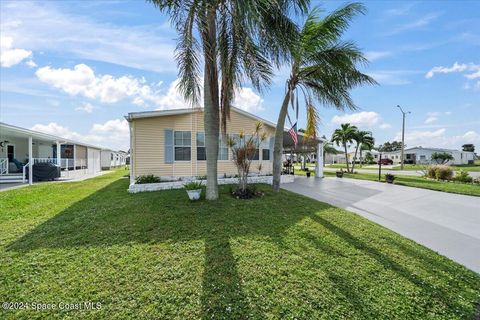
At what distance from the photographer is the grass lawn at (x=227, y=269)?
2.78m

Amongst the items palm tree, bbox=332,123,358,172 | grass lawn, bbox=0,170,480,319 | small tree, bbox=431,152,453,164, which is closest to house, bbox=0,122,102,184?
grass lawn, bbox=0,170,480,319

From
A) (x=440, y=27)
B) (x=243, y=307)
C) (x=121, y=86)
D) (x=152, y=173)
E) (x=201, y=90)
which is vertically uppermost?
(x=440, y=27)

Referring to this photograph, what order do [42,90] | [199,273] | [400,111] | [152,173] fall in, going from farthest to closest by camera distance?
[400,111], [42,90], [152,173], [199,273]

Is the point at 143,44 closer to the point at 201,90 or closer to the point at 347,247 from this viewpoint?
the point at 201,90

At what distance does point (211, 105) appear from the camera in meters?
7.04

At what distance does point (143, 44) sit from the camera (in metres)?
8.70

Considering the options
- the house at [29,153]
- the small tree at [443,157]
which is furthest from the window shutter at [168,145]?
the small tree at [443,157]

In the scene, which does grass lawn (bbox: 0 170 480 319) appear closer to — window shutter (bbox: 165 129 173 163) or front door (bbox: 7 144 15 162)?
window shutter (bbox: 165 129 173 163)

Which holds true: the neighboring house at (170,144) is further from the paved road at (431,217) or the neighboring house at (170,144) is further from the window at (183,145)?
the paved road at (431,217)

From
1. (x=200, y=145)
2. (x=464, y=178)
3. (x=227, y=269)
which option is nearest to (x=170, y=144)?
(x=200, y=145)

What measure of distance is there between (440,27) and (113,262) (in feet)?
45.5

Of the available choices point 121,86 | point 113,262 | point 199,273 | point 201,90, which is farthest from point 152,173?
point 199,273

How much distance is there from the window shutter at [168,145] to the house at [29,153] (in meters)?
7.36

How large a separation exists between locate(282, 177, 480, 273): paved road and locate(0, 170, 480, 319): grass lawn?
0.59 metres
